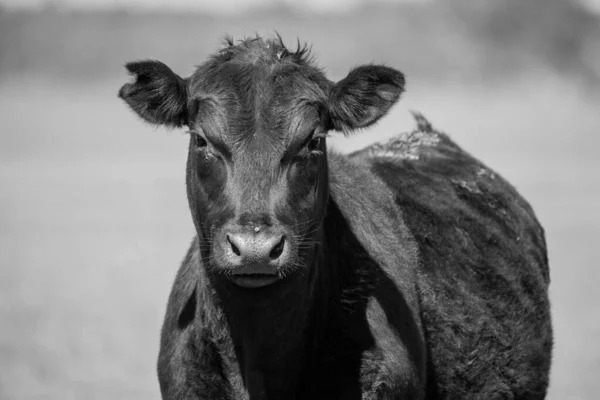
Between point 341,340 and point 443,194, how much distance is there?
2417 mm

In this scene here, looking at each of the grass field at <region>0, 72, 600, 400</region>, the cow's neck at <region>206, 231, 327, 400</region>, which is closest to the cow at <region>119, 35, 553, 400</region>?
the cow's neck at <region>206, 231, 327, 400</region>

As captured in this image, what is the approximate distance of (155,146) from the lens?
46938 millimetres

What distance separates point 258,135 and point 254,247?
765 mm

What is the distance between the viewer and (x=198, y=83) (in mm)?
5688

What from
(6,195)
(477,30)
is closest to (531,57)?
(477,30)

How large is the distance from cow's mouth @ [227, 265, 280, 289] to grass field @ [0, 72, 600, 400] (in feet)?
19.3

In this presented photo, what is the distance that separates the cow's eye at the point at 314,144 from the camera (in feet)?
Result: 18.2

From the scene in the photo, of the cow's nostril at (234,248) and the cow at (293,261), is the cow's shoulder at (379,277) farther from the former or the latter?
the cow's nostril at (234,248)

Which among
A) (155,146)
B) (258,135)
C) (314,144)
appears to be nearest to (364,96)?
(314,144)

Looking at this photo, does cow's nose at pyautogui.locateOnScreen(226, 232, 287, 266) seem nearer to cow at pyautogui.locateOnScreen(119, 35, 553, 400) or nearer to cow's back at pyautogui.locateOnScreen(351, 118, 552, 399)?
cow at pyautogui.locateOnScreen(119, 35, 553, 400)

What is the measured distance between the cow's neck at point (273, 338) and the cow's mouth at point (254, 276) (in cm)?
34

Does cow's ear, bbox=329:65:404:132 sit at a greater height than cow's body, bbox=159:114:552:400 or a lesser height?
greater

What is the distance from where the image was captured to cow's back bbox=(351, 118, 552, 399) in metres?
6.57

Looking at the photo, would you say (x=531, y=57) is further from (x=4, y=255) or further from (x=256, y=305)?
(x=256, y=305)
